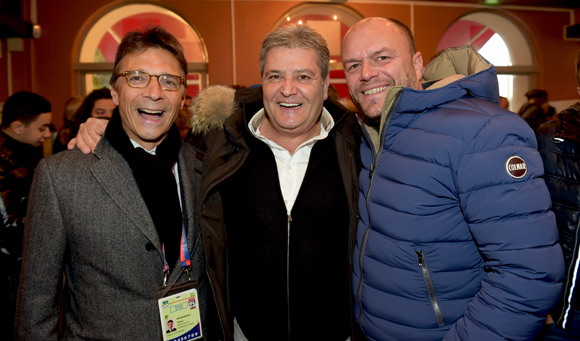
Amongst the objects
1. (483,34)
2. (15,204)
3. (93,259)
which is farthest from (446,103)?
(483,34)

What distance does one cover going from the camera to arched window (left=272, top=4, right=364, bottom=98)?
7.05m

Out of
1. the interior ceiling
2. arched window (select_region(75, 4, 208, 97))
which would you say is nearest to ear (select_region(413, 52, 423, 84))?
arched window (select_region(75, 4, 208, 97))

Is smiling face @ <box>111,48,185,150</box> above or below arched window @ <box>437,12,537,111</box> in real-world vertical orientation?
below

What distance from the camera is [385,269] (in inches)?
53.4

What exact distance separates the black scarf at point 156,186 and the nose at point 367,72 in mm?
988

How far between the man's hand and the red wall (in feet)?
17.3

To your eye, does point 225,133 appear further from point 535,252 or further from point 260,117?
point 535,252

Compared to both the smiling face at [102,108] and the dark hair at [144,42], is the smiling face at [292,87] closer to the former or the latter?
the dark hair at [144,42]

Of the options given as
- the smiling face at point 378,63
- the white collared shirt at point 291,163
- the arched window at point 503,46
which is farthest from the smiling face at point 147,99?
the arched window at point 503,46

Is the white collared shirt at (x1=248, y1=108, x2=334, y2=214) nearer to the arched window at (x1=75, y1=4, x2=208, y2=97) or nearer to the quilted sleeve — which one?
the quilted sleeve

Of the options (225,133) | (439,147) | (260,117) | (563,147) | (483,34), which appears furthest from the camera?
(483,34)

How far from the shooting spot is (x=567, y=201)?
1.57m

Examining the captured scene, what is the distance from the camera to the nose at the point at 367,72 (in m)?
1.62

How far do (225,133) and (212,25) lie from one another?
18.2ft
